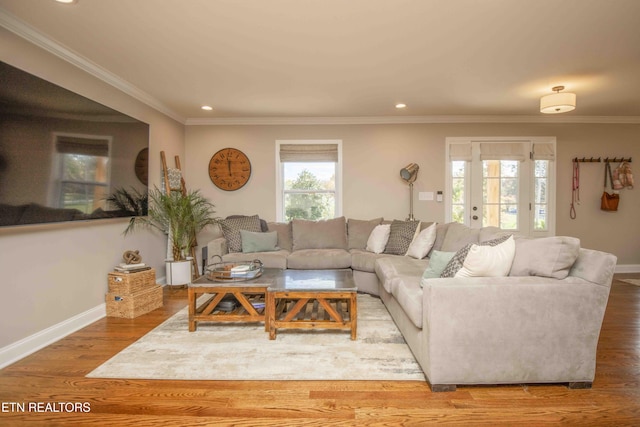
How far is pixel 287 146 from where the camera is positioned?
Answer: 5082 millimetres

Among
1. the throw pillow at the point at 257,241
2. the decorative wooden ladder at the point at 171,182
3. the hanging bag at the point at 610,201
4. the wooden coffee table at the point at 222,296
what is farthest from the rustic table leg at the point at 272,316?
the hanging bag at the point at 610,201

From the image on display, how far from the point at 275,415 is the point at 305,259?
7.31 ft

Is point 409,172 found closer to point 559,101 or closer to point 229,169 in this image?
point 559,101

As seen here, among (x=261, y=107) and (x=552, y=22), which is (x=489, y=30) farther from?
(x=261, y=107)

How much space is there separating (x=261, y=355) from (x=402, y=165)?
3.65 meters

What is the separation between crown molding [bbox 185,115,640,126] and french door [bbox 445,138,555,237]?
293 millimetres

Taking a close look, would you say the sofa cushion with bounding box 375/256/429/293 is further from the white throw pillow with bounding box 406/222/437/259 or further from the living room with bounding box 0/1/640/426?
the living room with bounding box 0/1/640/426

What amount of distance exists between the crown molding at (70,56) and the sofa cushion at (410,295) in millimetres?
3307

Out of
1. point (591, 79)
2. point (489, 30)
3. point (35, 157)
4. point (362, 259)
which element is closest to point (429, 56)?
point (489, 30)

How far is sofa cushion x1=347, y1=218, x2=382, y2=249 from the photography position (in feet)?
14.4

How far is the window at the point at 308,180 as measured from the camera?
507 centimetres

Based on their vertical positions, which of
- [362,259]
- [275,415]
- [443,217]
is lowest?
[275,415]

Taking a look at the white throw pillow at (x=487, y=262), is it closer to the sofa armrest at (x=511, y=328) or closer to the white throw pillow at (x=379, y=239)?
the sofa armrest at (x=511, y=328)

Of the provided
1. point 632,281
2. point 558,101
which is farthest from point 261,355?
point 632,281
